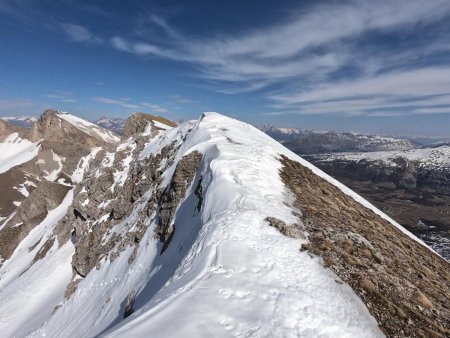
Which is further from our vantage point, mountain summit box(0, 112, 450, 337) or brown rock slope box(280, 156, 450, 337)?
brown rock slope box(280, 156, 450, 337)

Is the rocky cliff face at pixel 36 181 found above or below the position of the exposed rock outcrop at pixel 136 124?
below

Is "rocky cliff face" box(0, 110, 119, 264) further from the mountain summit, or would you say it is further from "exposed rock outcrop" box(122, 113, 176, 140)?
"exposed rock outcrop" box(122, 113, 176, 140)

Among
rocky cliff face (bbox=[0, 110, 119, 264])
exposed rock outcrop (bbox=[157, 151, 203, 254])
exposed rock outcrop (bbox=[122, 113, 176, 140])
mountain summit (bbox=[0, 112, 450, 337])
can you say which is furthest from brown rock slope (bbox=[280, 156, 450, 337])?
rocky cliff face (bbox=[0, 110, 119, 264])

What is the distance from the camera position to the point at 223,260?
13469 millimetres

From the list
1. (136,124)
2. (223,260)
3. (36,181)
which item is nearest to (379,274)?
(223,260)

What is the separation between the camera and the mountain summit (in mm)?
10680

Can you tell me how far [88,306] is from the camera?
31.4 meters

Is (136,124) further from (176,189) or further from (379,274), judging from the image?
(379,274)

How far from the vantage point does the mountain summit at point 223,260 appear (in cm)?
1068

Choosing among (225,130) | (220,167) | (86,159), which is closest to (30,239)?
(225,130)

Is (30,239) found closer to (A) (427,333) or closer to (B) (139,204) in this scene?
(B) (139,204)

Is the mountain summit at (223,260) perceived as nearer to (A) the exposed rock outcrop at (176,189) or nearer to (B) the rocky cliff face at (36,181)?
(A) the exposed rock outcrop at (176,189)

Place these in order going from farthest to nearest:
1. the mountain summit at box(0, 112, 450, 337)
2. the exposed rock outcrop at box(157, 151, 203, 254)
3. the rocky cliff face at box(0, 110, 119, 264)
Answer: the rocky cliff face at box(0, 110, 119, 264), the exposed rock outcrop at box(157, 151, 203, 254), the mountain summit at box(0, 112, 450, 337)

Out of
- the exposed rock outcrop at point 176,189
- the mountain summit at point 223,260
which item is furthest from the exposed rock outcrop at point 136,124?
the exposed rock outcrop at point 176,189
